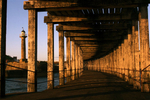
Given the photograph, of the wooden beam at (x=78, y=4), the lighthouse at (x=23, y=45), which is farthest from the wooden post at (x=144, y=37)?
the lighthouse at (x=23, y=45)

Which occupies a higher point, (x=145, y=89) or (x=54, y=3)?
(x=54, y=3)

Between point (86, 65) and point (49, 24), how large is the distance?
69311 millimetres

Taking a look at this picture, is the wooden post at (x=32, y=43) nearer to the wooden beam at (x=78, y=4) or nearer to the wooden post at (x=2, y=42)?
the wooden beam at (x=78, y=4)

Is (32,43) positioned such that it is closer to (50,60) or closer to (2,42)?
(50,60)

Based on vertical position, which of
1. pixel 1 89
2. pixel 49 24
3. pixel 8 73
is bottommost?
pixel 8 73

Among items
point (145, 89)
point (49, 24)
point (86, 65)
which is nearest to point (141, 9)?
point (145, 89)

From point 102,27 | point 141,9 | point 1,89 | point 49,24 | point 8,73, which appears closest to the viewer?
point 1,89

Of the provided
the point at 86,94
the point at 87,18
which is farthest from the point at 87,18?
the point at 86,94

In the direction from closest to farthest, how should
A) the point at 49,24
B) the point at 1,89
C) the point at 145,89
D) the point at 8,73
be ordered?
1. the point at 1,89
2. the point at 145,89
3. the point at 49,24
4. the point at 8,73

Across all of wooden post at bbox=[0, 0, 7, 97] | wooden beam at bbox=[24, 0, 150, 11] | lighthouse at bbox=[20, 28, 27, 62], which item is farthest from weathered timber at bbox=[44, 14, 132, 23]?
lighthouse at bbox=[20, 28, 27, 62]

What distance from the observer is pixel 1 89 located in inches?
312

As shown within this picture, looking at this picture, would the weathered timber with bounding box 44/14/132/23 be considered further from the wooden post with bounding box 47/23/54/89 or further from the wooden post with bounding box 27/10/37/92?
the wooden post with bounding box 27/10/37/92

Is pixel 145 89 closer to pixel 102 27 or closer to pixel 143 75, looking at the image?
pixel 143 75

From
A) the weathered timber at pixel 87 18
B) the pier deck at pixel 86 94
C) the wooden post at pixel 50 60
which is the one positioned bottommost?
the pier deck at pixel 86 94
